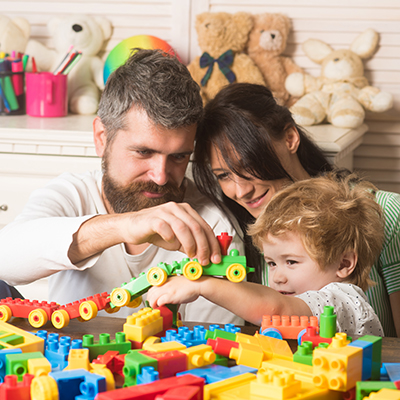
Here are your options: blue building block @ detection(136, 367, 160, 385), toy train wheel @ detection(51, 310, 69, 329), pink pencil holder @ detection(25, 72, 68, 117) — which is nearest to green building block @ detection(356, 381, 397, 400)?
blue building block @ detection(136, 367, 160, 385)

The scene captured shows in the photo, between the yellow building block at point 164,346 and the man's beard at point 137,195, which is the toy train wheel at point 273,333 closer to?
the yellow building block at point 164,346

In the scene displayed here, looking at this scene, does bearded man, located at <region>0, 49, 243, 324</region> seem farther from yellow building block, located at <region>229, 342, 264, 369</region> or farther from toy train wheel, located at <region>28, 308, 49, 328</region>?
yellow building block, located at <region>229, 342, 264, 369</region>

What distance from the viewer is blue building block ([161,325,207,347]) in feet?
2.27

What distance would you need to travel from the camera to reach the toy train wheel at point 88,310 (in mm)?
786

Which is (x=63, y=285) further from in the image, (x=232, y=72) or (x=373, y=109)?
(x=373, y=109)

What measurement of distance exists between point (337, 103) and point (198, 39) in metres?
0.62

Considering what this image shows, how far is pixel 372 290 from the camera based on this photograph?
A: 128cm

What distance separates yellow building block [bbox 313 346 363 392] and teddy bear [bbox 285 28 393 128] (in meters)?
1.44

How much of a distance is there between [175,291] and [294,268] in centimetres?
41

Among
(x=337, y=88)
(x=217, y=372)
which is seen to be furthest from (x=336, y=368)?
(x=337, y=88)

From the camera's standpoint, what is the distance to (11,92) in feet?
6.78

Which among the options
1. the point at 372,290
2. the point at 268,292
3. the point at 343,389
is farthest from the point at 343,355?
the point at 372,290

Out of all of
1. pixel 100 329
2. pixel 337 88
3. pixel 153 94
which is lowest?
pixel 100 329

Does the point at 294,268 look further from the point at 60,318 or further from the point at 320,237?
the point at 60,318
